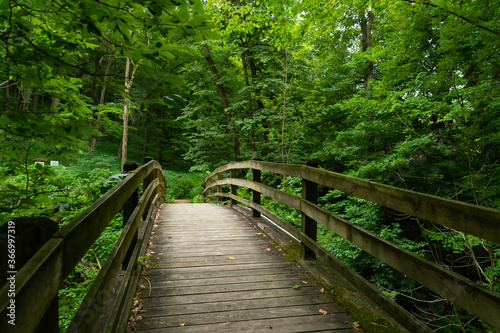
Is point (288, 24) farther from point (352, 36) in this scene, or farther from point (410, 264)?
point (352, 36)

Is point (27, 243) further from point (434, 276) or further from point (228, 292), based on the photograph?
point (228, 292)

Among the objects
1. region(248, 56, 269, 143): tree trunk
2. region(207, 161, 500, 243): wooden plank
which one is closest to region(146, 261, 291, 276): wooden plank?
region(207, 161, 500, 243): wooden plank

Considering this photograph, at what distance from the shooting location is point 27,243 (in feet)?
3.25

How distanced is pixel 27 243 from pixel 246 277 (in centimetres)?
236

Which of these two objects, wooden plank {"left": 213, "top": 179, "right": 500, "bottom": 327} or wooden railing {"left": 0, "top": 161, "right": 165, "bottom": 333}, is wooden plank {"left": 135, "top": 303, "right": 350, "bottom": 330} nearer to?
wooden railing {"left": 0, "top": 161, "right": 165, "bottom": 333}

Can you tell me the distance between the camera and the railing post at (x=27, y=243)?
2.96ft

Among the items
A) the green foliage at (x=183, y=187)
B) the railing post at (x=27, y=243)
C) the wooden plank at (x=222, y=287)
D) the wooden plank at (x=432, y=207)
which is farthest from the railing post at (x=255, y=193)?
the green foliage at (x=183, y=187)

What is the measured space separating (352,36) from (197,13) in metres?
16.5

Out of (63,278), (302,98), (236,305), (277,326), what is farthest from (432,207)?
(302,98)

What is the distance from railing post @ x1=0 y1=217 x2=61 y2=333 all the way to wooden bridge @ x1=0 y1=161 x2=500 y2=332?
1cm

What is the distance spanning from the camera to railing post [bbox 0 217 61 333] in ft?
2.96

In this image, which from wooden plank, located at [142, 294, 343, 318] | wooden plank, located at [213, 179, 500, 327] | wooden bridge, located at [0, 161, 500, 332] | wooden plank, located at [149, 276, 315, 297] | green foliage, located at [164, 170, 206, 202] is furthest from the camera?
green foliage, located at [164, 170, 206, 202]

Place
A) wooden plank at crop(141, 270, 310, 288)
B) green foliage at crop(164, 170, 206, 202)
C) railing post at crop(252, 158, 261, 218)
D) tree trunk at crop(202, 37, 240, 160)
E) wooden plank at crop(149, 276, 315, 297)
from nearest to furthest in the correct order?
wooden plank at crop(149, 276, 315, 297) < wooden plank at crop(141, 270, 310, 288) < railing post at crop(252, 158, 261, 218) < tree trunk at crop(202, 37, 240, 160) < green foliage at crop(164, 170, 206, 202)

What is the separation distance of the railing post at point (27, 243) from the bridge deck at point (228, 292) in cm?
123
